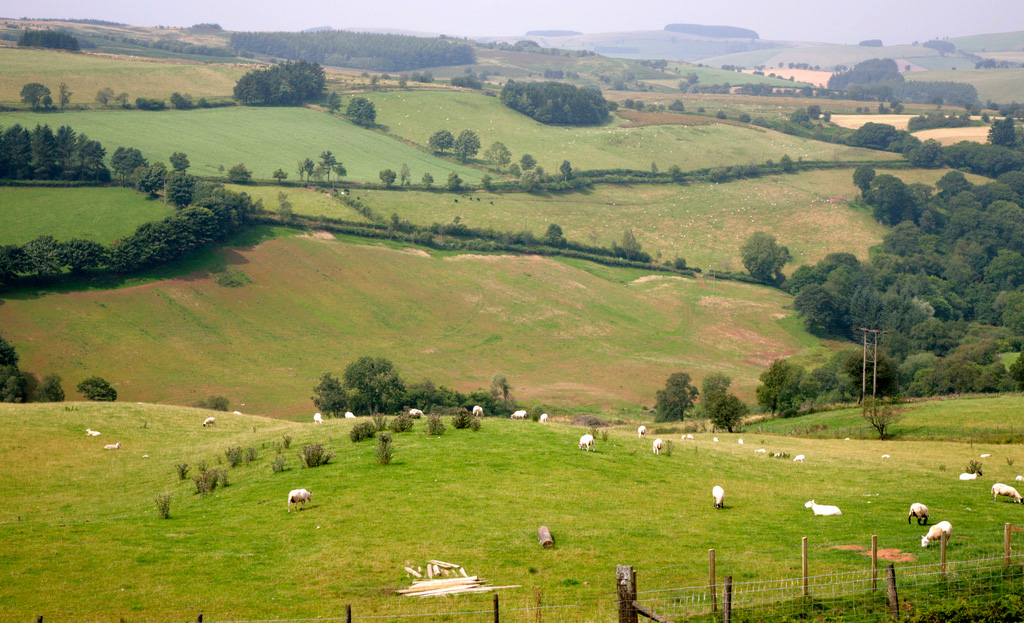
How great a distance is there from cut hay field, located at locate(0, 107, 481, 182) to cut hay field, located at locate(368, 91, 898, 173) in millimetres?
16532

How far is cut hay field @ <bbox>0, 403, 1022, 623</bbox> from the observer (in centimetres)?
1583

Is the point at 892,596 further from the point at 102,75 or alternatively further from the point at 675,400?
the point at 102,75

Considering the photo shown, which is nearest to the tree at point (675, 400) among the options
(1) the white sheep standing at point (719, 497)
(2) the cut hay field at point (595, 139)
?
(1) the white sheep standing at point (719, 497)

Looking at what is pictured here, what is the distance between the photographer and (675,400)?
71.9 meters

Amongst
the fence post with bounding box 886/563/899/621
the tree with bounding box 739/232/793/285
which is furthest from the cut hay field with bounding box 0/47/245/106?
the fence post with bounding box 886/563/899/621

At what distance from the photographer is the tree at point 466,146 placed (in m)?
164

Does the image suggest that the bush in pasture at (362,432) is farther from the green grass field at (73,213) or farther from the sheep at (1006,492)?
the green grass field at (73,213)

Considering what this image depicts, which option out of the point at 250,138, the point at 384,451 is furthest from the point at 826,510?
the point at 250,138

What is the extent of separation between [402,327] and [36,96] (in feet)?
299

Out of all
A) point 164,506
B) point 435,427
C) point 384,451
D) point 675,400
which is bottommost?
point 675,400

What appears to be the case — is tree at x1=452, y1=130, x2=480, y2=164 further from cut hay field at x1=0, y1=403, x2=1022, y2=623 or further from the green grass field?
cut hay field at x1=0, y1=403, x2=1022, y2=623

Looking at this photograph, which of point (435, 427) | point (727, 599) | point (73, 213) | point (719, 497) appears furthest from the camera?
point (73, 213)

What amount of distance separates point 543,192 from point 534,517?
130 metres

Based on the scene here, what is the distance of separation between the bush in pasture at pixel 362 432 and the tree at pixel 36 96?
134049mm
